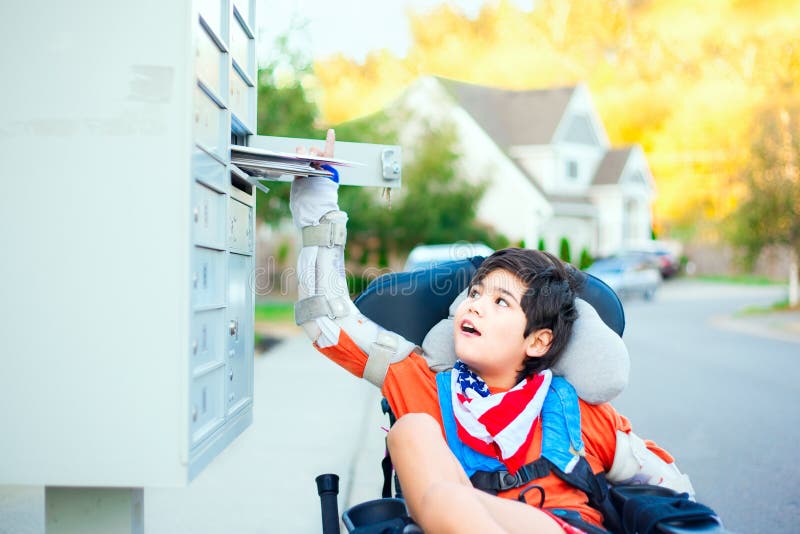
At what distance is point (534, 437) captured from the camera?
2.66 m

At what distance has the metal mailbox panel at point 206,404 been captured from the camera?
2.00 meters

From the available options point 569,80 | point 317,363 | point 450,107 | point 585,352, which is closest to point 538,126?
point 450,107

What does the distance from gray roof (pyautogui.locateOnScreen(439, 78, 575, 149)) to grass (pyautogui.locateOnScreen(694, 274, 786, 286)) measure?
29.3ft

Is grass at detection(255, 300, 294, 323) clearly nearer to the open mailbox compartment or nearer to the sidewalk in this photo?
the sidewalk

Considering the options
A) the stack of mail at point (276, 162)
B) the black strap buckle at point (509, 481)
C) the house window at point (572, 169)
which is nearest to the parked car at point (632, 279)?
the house window at point (572, 169)

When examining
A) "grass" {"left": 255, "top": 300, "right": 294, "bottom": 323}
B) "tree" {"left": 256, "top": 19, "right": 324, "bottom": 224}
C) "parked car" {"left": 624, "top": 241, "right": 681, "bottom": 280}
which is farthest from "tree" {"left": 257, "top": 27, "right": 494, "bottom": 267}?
"parked car" {"left": 624, "top": 241, "right": 681, "bottom": 280}

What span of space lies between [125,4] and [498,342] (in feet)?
4.79

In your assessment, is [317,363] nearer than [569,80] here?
Yes

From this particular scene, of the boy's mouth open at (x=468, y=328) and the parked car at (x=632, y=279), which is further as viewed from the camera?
the parked car at (x=632, y=279)

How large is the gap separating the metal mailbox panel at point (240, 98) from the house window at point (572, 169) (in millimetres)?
28715

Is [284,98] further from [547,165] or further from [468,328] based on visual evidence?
[547,165]

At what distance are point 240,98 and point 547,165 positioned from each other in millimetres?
27466

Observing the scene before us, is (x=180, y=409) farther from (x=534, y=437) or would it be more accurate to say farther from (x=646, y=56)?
(x=646, y=56)

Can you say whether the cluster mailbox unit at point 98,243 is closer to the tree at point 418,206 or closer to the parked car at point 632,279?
the tree at point 418,206
